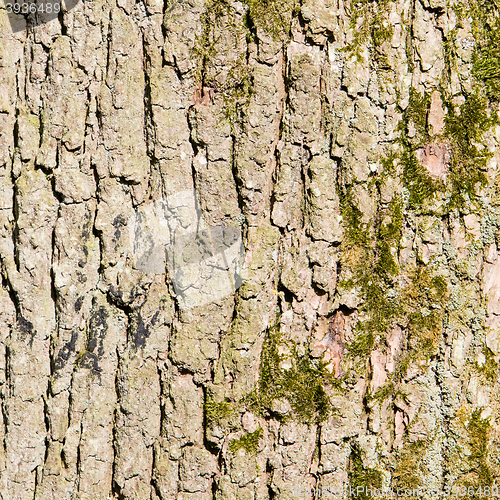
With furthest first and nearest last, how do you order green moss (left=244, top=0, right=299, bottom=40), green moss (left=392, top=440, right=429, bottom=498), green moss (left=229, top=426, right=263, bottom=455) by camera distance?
green moss (left=392, top=440, right=429, bottom=498) < green moss (left=229, top=426, right=263, bottom=455) < green moss (left=244, top=0, right=299, bottom=40)

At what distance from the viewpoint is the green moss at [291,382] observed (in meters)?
1.62

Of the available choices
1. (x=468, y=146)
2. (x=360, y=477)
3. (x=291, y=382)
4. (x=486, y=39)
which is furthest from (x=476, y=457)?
(x=486, y=39)

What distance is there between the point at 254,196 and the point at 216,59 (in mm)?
484

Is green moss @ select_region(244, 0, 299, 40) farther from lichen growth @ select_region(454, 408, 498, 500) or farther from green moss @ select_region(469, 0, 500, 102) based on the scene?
lichen growth @ select_region(454, 408, 498, 500)

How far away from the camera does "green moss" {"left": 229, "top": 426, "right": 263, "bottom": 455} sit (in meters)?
1.62

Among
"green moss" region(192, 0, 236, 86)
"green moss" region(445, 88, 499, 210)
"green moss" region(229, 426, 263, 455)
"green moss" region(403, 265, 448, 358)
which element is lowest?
"green moss" region(229, 426, 263, 455)

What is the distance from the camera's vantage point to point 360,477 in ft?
5.59

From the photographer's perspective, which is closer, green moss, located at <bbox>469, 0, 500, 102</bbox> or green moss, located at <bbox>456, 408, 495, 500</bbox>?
green moss, located at <bbox>469, 0, 500, 102</bbox>

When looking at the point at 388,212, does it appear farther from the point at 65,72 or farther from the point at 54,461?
the point at 54,461

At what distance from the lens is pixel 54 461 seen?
5.37 ft

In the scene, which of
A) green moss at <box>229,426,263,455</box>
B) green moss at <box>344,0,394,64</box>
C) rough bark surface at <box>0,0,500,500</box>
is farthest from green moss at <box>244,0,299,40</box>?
green moss at <box>229,426,263,455</box>

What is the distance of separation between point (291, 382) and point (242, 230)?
0.59 meters

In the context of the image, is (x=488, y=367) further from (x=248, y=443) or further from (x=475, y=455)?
(x=248, y=443)

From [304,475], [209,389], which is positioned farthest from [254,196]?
[304,475]
